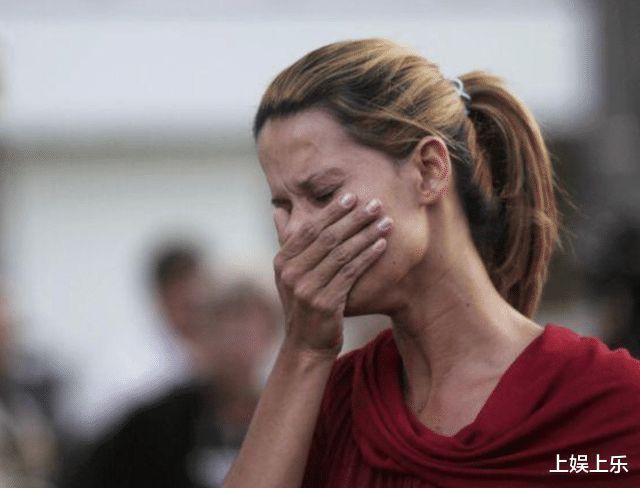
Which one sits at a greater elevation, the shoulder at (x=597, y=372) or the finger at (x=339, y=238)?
the finger at (x=339, y=238)

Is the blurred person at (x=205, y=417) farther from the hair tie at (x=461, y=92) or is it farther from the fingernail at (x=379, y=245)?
the fingernail at (x=379, y=245)

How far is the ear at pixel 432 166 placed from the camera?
3209 millimetres

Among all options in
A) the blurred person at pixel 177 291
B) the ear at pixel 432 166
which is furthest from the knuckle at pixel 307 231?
the blurred person at pixel 177 291

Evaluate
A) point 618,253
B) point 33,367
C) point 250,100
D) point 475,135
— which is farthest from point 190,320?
point 250,100

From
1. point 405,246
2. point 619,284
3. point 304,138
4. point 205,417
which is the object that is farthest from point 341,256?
point 205,417

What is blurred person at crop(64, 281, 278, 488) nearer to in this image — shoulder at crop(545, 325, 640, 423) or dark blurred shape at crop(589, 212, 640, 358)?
dark blurred shape at crop(589, 212, 640, 358)

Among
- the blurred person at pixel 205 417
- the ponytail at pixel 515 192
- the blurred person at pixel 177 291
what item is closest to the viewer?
the ponytail at pixel 515 192

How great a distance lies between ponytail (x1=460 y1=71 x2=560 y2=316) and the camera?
3395mm

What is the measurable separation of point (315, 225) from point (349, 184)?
0.09 m

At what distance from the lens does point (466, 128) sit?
132 inches

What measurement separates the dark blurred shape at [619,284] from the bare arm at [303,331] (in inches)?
81.7

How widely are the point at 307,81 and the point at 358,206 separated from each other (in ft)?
0.90

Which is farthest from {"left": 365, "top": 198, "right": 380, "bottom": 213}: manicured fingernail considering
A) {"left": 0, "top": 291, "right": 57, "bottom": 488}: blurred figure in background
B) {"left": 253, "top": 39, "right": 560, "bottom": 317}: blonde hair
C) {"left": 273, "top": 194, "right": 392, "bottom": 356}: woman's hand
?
{"left": 0, "top": 291, "right": 57, "bottom": 488}: blurred figure in background

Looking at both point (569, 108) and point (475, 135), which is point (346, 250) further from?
point (569, 108)
